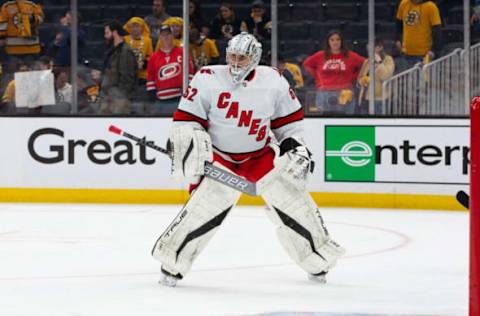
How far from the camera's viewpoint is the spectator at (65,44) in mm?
10555

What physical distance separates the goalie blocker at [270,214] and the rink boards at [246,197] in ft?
14.1

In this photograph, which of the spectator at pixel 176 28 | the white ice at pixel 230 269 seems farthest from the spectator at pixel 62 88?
the white ice at pixel 230 269

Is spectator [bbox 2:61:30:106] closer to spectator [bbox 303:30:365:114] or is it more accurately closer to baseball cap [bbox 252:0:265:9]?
baseball cap [bbox 252:0:265:9]

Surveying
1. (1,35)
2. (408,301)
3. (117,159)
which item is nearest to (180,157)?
(408,301)

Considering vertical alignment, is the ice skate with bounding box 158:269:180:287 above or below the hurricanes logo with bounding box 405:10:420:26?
below

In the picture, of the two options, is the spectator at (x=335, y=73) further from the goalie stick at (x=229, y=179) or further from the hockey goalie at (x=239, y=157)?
the goalie stick at (x=229, y=179)

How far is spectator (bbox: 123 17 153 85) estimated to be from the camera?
10594 millimetres

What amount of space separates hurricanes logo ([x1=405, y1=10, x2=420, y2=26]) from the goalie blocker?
4805mm

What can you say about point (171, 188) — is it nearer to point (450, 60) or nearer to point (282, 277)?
point (450, 60)

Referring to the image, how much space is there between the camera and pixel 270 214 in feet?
18.3

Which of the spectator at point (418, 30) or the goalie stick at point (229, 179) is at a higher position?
the spectator at point (418, 30)

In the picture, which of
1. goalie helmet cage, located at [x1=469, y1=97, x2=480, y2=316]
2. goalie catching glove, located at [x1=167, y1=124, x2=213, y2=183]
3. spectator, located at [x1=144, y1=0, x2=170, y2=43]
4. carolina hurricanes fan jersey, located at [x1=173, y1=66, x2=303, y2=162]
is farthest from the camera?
spectator, located at [x1=144, y1=0, x2=170, y2=43]

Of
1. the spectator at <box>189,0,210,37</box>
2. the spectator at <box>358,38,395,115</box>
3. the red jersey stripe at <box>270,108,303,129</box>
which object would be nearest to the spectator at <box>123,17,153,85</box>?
the spectator at <box>189,0,210,37</box>

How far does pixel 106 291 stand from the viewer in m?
5.14
